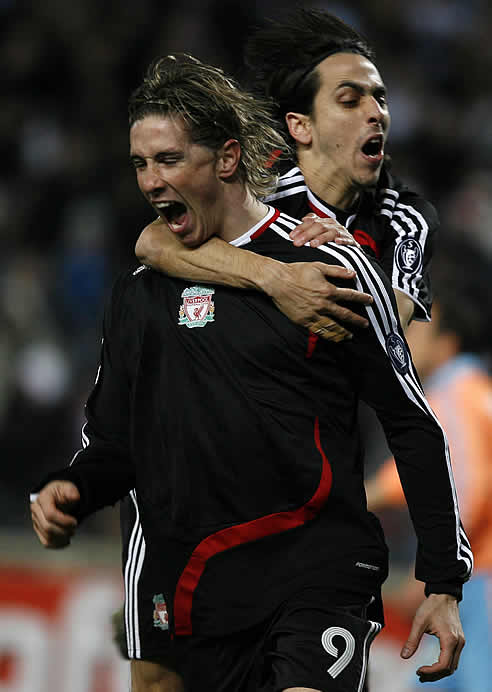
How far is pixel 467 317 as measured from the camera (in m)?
4.85

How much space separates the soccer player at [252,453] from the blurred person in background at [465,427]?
5.42 ft

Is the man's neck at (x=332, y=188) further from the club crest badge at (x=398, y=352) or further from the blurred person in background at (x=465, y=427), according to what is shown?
the blurred person in background at (x=465, y=427)

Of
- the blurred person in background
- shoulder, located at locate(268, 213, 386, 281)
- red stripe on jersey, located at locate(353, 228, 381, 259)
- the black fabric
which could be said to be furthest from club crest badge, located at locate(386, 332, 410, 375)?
the blurred person in background

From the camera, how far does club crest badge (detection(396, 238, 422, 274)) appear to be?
10.0 ft

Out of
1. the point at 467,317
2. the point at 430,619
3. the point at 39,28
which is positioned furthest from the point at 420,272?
the point at 39,28

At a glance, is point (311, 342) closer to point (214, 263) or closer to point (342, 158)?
point (214, 263)

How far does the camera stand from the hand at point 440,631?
2.67m

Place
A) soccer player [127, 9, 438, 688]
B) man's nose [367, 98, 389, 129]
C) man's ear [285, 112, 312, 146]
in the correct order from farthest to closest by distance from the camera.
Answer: man's ear [285, 112, 312, 146]
man's nose [367, 98, 389, 129]
soccer player [127, 9, 438, 688]

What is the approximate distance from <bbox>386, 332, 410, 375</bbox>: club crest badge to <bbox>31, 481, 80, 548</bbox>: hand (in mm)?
829

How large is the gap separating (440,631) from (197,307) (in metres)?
0.96

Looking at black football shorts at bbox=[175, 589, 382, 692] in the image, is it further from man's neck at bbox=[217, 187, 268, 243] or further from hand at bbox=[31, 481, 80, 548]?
man's neck at bbox=[217, 187, 268, 243]

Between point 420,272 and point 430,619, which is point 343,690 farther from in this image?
point 420,272

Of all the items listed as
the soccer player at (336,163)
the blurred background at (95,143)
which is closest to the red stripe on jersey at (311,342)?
the soccer player at (336,163)

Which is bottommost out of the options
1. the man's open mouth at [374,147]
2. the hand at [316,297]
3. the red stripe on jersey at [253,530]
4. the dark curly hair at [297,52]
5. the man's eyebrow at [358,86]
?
the red stripe on jersey at [253,530]
